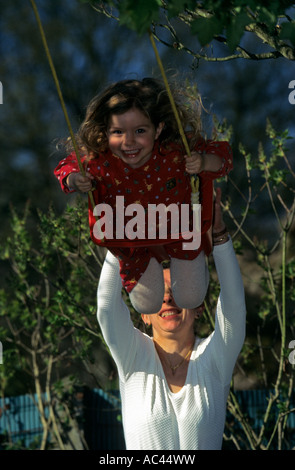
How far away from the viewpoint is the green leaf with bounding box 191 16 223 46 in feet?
6.77

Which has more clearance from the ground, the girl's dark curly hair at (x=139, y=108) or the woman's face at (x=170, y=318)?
the girl's dark curly hair at (x=139, y=108)

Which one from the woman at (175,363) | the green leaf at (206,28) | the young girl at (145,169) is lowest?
the woman at (175,363)

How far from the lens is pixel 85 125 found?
9.04ft

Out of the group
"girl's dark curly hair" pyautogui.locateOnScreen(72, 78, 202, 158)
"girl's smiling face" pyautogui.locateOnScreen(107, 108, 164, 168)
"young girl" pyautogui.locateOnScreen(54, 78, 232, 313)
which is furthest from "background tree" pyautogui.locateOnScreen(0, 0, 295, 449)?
"girl's smiling face" pyautogui.locateOnScreen(107, 108, 164, 168)

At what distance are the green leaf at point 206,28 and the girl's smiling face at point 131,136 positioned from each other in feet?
2.03

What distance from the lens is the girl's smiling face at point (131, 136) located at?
2.64 meters

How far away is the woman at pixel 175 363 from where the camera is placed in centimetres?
310

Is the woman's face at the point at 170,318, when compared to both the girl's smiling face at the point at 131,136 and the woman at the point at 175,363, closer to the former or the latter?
the woman at the point at 175,363

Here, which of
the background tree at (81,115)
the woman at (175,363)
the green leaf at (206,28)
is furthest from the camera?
the background tree at (81,115)

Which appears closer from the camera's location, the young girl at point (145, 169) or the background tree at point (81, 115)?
the young girl at point (145, 169)

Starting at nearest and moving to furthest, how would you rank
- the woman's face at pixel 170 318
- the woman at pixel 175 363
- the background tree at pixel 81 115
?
the woman at pixel 175 363 → the woman's face at pixel 170 318 → the background tree at pixel 81 115

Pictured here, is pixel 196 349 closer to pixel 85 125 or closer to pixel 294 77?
pixel 85 125

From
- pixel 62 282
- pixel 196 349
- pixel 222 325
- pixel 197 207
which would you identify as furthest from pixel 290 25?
pixel 62 282

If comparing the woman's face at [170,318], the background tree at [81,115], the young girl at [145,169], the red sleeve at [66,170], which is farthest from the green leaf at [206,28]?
the background tree at [81,115]
